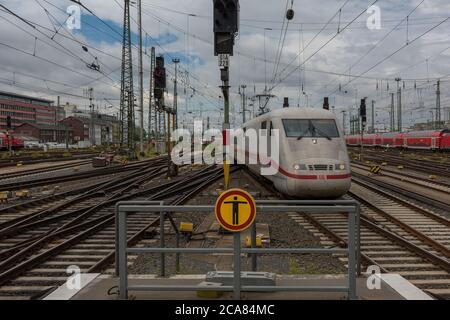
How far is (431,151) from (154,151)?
109 feet

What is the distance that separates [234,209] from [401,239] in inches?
218

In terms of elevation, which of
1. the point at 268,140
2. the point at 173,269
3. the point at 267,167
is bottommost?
the point at 173,269

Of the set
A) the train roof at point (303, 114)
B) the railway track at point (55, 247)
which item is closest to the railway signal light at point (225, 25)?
the railway track at point (55, 247)

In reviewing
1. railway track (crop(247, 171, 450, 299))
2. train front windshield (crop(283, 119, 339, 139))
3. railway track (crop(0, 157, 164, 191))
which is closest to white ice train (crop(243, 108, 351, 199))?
train front windshield (crop(283, 119, 339, 139))

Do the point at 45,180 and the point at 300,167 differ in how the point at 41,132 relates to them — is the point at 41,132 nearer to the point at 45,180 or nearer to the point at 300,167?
the point at 45,180

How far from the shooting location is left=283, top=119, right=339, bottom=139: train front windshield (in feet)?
41.9

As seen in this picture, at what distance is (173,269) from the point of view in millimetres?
6902

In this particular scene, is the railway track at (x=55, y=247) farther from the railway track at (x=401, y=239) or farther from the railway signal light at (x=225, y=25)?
the railway track at (x=401, y=239)

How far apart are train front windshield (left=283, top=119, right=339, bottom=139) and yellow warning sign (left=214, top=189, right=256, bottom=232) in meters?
8.64

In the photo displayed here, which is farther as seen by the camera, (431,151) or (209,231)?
(431,151)

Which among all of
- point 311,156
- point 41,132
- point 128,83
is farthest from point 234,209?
point 41,132

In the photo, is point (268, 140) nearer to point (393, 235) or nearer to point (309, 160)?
point (309, 160)

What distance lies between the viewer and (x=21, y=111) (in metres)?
134
